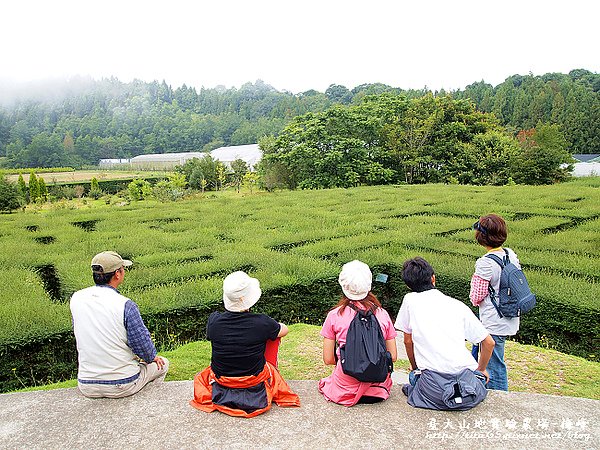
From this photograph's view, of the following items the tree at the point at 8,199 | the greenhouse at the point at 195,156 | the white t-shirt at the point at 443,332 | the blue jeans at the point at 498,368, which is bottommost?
the greenhouse at the point at 195,156

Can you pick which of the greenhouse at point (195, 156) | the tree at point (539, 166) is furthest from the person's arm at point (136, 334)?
the greenhouse at point (195, 156)

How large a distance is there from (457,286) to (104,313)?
4.11 m

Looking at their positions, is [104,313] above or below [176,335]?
above

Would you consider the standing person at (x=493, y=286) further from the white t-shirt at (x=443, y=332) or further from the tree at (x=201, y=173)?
the tree at (x=201, y=173)

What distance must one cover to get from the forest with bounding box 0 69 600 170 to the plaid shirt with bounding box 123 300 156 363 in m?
23.1

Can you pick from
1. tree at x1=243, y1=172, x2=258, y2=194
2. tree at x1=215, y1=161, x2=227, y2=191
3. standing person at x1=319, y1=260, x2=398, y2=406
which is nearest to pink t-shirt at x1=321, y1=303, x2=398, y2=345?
standing person at x1=319, y1=260, x2=398, y2=406

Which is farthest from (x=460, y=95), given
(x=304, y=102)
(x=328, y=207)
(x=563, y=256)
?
(x=563, y=256)

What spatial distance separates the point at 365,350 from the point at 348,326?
0.56 ft

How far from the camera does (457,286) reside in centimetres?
598

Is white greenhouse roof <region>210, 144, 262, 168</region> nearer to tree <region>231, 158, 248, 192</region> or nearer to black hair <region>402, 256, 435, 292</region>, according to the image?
tree <region>231, 158, 248, 192</region>

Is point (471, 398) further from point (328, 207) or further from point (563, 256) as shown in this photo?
point (328, 207)

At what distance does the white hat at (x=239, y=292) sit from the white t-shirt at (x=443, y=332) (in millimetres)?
962

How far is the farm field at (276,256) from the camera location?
491cm

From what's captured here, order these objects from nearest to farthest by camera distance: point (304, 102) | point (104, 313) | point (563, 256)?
point (104, 313)
point (563, 256)
point (304, 102)
